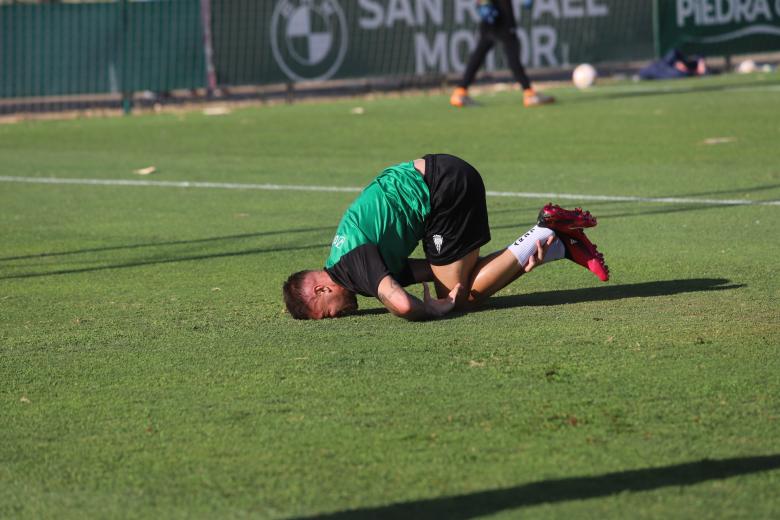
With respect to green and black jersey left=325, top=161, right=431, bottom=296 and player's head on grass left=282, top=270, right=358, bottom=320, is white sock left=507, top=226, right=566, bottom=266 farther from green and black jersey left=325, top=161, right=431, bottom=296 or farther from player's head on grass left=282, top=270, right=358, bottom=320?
player's head on grass left=282, top=270, right=358, bottom=320

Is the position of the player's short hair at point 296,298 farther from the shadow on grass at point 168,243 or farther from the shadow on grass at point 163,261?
the shadow on grass at point 168,243

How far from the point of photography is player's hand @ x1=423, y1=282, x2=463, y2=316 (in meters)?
6.35

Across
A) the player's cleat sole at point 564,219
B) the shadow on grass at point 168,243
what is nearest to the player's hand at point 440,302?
the player's cleat sole at point 564,219

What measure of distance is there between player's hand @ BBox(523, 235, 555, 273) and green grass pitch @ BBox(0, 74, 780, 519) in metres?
0.22

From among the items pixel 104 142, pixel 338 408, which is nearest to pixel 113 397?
pixel 338 408

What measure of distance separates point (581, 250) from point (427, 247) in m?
0.83

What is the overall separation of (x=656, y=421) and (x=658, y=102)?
1444 centimetres

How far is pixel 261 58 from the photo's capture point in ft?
75.3

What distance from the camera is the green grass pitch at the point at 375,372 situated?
13.2ft

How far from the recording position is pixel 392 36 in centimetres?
2391

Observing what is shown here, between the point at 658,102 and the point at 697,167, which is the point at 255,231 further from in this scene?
the point at 658,102

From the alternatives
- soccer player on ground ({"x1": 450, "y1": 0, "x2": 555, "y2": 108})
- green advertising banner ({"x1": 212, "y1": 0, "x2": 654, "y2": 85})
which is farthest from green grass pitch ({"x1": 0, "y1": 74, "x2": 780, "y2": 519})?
green advertising banner ({"x1": 212, "y1": 0, "x2": 654, "y2": 85})

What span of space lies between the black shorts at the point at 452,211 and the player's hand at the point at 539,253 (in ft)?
0.89

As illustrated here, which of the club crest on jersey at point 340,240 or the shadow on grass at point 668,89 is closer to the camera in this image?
the club crest on jersey at point 340,240
